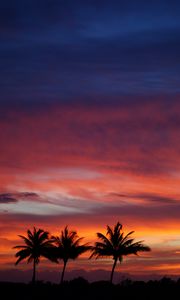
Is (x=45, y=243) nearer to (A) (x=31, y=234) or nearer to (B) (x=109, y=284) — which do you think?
(A) (x=31, y=234)

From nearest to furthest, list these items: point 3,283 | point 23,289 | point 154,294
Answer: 1. point 154,294
2. point 23,289
3. point 3,283

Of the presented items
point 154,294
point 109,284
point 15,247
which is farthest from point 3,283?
point 154,294

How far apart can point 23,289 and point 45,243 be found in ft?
30.6

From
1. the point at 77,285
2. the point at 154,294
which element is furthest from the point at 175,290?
the point at 77,285

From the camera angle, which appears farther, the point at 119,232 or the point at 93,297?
the point at 119,232

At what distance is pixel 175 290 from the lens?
315 feet

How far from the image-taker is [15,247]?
371 ft

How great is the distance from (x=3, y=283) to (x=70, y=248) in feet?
39.2

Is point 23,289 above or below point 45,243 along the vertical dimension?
below

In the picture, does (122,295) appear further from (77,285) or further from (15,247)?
(15,247)

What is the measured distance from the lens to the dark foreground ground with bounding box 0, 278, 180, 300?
96.8 metres

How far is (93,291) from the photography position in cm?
10231

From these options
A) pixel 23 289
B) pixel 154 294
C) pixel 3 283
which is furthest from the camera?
pixel 3 283

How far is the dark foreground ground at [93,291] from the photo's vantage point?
96.8 metres
